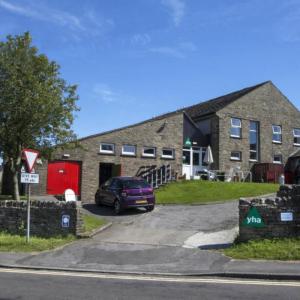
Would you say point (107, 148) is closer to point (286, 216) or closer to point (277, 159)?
point (277, 159)

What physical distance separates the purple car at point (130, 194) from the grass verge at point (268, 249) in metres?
8.32

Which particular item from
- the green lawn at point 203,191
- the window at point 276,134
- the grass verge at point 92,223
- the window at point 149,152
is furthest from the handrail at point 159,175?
the window at point 276,134

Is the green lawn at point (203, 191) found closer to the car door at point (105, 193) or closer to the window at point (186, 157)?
the car door at point (105, 193)

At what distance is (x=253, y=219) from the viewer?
588 inches

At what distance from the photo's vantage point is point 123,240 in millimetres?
16766

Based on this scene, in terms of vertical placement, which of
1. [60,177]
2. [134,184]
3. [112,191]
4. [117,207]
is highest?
[60,177]

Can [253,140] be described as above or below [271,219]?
above

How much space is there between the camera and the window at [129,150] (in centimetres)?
3280

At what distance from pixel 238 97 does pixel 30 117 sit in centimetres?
2187

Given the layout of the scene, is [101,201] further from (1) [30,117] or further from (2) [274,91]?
(2) [274,91]

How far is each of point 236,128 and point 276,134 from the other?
4.03 m

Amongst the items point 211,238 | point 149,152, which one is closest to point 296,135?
point 149,152

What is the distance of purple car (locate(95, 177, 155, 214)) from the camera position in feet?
74.2

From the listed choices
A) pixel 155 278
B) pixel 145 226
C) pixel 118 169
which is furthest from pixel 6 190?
pixel 155 278
